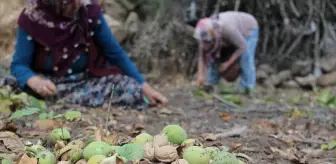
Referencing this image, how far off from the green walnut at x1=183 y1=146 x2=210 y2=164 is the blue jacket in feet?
7.03

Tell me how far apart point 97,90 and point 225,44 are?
223cm

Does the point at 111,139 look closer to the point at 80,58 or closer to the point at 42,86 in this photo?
the point at 42,86

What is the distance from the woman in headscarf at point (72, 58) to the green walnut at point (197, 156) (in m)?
1.96

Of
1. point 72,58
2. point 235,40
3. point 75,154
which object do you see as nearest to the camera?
point 75,154

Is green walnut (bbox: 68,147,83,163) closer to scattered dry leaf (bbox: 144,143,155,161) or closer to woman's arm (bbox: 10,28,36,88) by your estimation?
scattered dry leaf (bbox: 144,143,155,161)

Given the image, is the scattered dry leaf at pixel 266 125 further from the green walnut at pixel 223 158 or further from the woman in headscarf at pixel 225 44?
the woman in headscarf at pixel 225 44

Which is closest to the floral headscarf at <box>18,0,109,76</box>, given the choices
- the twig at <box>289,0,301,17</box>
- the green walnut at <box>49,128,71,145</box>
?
the green walnut at <box>49,128,71,145</box>

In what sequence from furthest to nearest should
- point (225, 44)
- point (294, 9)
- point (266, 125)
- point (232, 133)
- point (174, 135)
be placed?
point (294, 9), point (225, 44), point (266, 125), point (232, 133), point (174, 135)

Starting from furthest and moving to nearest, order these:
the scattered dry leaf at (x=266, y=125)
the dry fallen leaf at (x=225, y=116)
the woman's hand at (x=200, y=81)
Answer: the woman's hand at (x=200, y=81), the dry fallen leaf at (x=225, y=116), the scattered dry leaf at (x=266, y=125)

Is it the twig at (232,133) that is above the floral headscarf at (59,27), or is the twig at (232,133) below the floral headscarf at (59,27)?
below

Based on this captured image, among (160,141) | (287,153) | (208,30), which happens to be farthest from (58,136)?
(208,30)

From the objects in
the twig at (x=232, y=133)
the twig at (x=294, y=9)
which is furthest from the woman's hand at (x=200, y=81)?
the twig at (x=232, y=133)

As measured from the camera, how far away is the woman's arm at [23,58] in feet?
10.8

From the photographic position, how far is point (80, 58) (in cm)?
350
